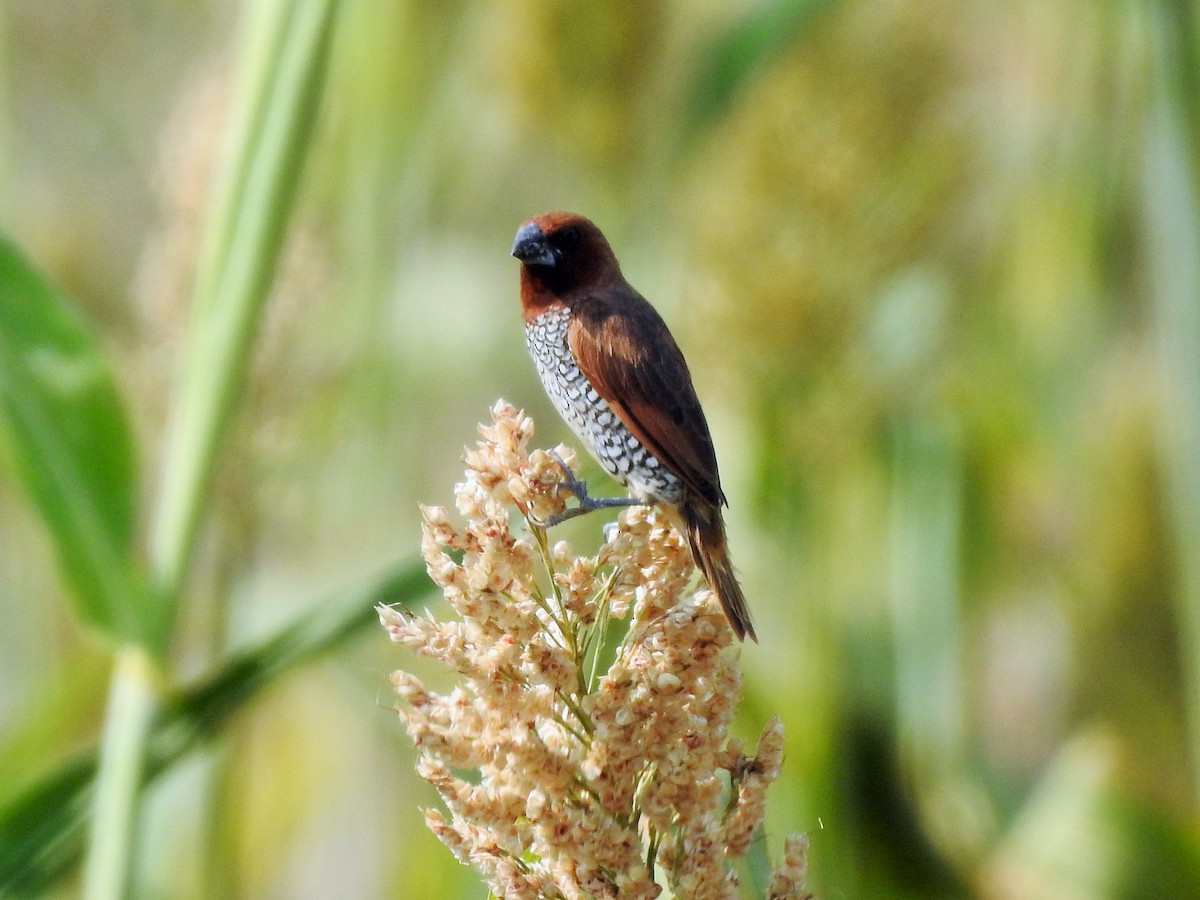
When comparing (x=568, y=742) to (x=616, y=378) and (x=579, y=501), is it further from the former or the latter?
(x=616, y=378)

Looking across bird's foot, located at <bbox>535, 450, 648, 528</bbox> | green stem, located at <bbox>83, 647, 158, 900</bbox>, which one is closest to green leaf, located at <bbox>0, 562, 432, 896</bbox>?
green stem, located at <bbox>83, 647, 158, 900</bbox>

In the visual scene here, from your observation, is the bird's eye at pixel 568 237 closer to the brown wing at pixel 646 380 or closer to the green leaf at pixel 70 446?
the brown wing at pixel 646 380

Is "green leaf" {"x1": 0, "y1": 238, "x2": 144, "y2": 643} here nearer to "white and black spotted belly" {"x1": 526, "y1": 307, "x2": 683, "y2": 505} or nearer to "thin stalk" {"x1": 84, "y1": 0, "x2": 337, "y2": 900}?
"thin stalk" {"x1": 84, "y1": 0, "x2": 337, "y2": 900}

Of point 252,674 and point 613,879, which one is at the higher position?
point 252,674

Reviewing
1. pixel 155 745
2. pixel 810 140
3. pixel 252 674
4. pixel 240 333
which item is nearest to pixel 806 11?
pixel 810 140

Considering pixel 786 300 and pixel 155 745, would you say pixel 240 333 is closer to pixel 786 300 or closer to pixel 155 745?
pixel 155 745

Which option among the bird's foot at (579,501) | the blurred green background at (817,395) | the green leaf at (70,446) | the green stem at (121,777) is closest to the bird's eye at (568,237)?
the bird's foot at (579,501)
